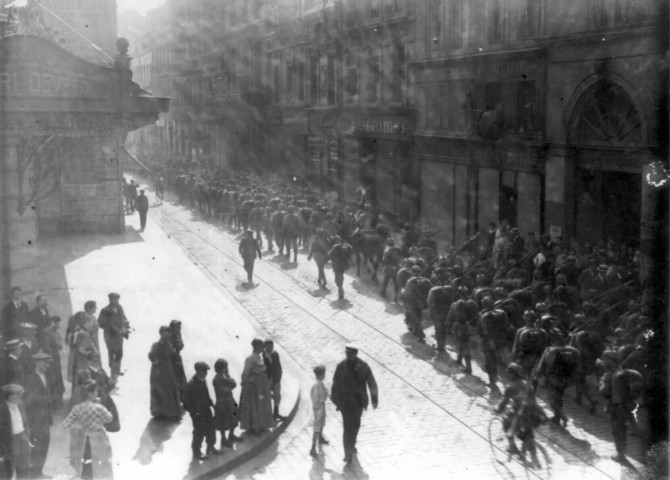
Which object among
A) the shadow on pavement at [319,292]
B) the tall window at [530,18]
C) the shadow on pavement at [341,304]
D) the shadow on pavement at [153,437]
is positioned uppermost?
the tall window at [530,18]

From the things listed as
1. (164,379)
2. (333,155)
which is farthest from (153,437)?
(333,155)

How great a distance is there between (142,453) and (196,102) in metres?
58.6

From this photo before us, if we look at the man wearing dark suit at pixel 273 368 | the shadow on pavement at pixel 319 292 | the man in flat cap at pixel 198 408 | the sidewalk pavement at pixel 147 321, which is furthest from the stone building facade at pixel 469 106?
the man in flat cap at pixel 198 408

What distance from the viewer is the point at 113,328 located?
13523mm

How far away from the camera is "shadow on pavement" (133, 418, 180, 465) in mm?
10664

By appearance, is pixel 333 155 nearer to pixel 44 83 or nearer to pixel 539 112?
pixel 539 112

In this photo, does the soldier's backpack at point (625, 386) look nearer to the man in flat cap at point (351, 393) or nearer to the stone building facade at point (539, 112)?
the man in flat cap at point (351, 393)

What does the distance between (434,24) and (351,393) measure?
20935mm

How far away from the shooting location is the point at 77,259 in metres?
25.5

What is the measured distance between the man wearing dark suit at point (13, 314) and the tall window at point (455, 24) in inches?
726

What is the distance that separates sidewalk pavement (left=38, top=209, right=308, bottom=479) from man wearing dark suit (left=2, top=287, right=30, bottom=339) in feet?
4.42

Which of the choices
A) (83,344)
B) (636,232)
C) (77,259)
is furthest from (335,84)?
(83,344)

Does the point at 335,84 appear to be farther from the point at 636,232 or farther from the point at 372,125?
the point at 636,232

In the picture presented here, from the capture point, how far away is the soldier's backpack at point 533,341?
1253 cm
